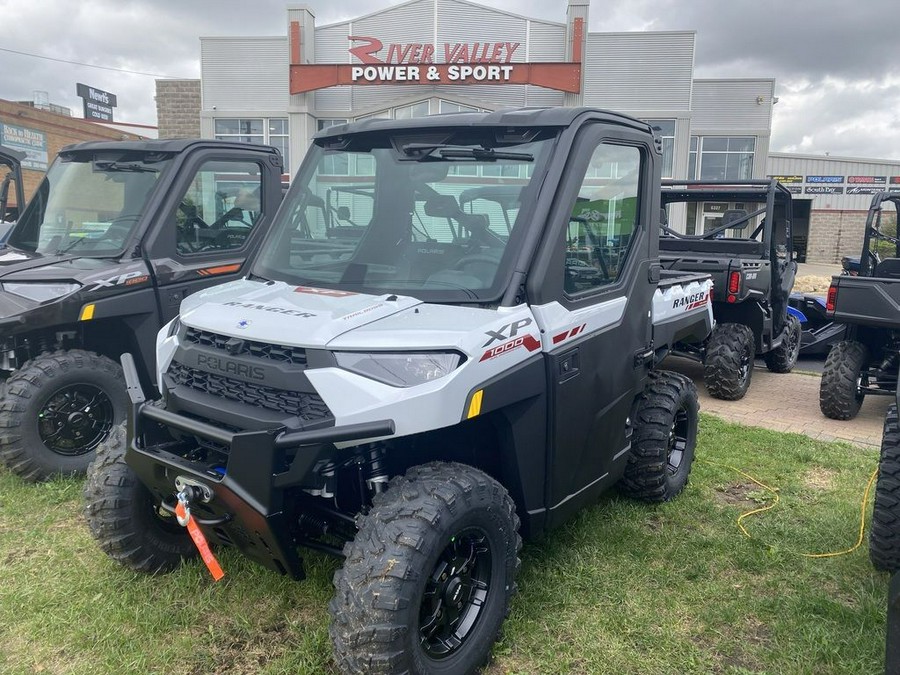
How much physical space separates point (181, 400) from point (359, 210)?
124cm

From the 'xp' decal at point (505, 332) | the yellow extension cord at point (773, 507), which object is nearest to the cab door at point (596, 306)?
the 'xp' decal at point (505, 332)

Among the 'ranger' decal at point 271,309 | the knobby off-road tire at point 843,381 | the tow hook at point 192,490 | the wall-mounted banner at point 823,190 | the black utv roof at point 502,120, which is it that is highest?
the wall-mounted banner at point 823,190

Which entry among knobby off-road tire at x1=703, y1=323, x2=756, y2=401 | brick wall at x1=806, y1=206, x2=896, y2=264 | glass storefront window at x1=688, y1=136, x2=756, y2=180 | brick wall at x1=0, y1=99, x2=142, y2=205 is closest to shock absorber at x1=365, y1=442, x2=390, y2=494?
knobby off-road tire at x1=703, y1=323, x2=756, y2=401

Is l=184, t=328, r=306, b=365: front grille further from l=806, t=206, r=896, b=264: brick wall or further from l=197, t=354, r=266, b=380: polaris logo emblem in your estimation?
l=806, t=206, r=896, b=264: brick wall

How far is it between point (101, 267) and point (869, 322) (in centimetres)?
613

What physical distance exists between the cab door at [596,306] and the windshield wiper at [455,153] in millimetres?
250

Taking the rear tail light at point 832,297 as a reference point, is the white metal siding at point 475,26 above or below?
above

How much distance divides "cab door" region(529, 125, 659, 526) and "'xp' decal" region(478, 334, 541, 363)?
0.31 feet

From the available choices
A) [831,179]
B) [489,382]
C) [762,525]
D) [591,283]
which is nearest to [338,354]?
[489,382]

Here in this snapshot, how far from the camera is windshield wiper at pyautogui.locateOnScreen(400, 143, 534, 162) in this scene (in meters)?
3.22

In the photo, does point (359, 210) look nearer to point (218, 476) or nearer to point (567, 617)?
point (218, 476)

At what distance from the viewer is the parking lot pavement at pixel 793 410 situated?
659 centimetres

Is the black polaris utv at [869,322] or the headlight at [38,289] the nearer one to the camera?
the headlight at [38,289]

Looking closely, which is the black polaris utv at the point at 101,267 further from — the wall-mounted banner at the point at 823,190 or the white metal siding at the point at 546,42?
the wall-mounted banner at the point at 823,190
